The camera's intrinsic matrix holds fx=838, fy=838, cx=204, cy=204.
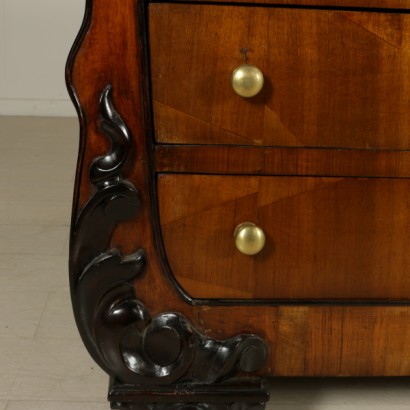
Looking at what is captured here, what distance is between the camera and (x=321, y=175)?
0.95 m

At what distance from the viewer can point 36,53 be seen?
255cm

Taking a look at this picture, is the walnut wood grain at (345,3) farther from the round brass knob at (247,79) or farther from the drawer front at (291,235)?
the drawer front at (291,235)

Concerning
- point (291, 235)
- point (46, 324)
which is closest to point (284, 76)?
point (291, 235)

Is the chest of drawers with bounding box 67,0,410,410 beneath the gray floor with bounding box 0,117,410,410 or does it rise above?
above

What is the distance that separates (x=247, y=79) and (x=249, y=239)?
182 millimetres

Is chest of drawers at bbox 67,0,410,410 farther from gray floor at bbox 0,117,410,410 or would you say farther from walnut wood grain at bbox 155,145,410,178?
gray floor at bbox 0,117,410,410

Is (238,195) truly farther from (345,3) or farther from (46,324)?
(46,324)

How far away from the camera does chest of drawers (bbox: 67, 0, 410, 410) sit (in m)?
0.90

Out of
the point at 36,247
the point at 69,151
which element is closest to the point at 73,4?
the point at 69,151

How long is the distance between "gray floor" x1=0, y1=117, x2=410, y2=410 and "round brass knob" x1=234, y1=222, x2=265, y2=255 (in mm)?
268

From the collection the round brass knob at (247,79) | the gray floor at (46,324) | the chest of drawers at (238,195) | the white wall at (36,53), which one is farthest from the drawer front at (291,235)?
the white wall at (36,53)

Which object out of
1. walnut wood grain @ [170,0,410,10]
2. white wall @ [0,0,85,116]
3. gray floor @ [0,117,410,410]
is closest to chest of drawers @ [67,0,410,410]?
walnut wood grain @ [170,0,410,10]

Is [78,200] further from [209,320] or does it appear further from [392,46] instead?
[392,46]

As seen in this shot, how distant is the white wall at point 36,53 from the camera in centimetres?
252
